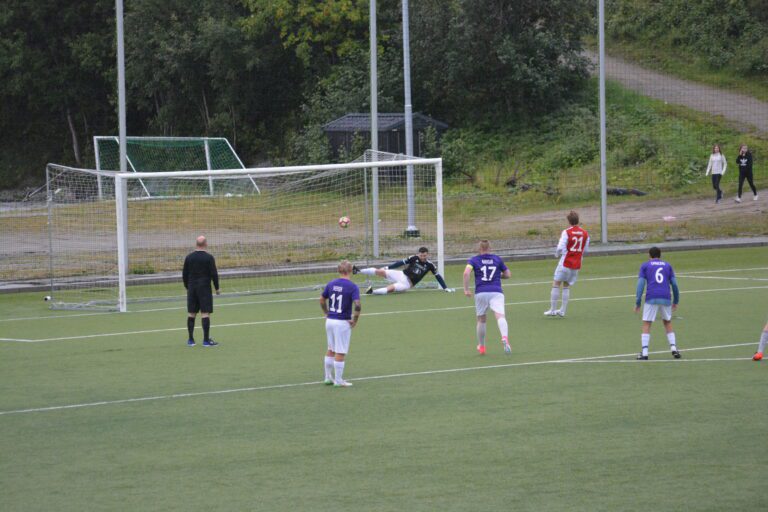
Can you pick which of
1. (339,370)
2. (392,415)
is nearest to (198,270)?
(339,370)

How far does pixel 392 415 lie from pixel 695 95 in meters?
38.9

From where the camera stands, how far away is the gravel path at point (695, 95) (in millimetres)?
46781

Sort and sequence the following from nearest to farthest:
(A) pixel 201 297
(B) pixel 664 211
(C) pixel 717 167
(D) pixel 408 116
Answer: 1. (A) pixel 201 297
2. (D) pixel 408 116
3. (C) pixel 717 167
4. (B) pixel 664 211

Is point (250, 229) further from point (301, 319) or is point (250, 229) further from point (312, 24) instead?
point (312, 24)

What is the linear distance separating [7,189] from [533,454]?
61.0 meters

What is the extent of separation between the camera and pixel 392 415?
1315 centimetres

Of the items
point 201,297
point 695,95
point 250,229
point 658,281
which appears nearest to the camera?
point 658,281

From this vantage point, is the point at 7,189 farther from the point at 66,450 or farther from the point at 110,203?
the point at 66,450

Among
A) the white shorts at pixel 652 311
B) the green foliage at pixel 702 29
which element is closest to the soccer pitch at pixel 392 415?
the white shorts at pixel 652 311

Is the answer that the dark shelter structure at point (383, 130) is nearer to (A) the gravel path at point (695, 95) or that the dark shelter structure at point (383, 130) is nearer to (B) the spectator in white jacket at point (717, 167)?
(A) the gravel path at point (695, 95)

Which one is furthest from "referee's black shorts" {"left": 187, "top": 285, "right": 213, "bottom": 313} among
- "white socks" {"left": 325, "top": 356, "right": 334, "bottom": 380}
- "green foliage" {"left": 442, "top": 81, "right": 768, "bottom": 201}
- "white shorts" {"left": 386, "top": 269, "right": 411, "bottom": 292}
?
"green foliage" {"left": 442, "top": 81, "right": 768, "bottom": 201}

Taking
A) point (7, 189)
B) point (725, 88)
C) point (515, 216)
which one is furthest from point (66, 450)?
point (7, 189)

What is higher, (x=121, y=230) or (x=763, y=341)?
(x=121, y=230)

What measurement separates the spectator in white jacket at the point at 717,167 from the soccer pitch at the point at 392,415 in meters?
17.2
